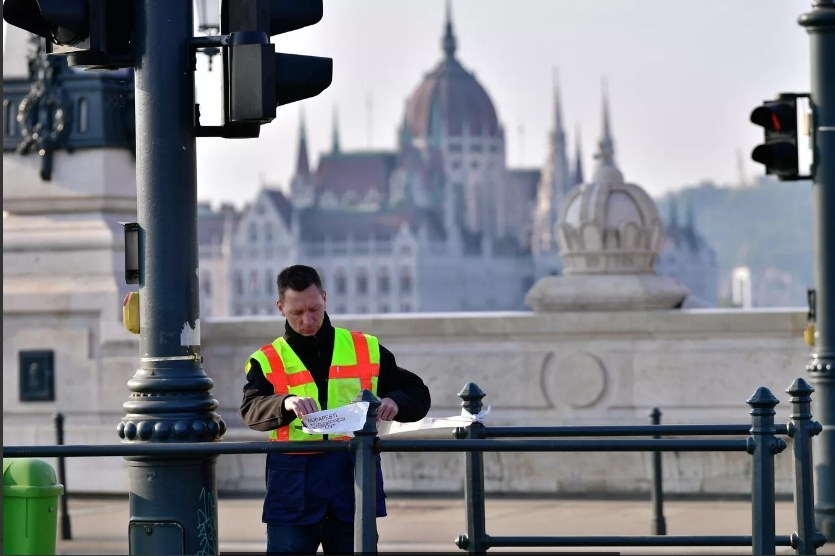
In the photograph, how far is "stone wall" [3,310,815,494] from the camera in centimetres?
1456

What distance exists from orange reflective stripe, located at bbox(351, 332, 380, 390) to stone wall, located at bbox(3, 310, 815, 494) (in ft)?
27.0

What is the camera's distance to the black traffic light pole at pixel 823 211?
11.3m

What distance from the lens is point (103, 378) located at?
15484 millimetres

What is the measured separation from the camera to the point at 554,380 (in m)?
14.9

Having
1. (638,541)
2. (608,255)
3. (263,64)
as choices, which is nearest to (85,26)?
(263,64)

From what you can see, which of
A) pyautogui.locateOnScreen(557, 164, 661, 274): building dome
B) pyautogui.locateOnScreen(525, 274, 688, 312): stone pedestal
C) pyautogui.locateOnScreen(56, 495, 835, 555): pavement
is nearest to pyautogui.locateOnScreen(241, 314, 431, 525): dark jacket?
pyautogui.locateOnScreen(56, 495, 835, 555): pavement

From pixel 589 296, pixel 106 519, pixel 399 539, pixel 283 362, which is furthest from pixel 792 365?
pixel 283 362

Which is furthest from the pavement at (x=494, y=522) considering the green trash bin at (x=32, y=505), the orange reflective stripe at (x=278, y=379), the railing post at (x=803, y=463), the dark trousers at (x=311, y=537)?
the orange reflective stripe at (x=278, y=379)

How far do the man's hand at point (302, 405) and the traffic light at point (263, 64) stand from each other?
3.02 ft

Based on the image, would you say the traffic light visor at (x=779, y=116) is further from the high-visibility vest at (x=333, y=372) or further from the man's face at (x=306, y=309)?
the man's face at (x=306, y=309)

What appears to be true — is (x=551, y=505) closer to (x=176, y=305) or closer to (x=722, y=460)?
(x=722, y=460)

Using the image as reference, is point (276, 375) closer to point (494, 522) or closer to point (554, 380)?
point (494, 522)

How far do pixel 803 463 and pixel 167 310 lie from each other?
2.55 metres

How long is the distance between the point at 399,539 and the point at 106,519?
2.61 meters
